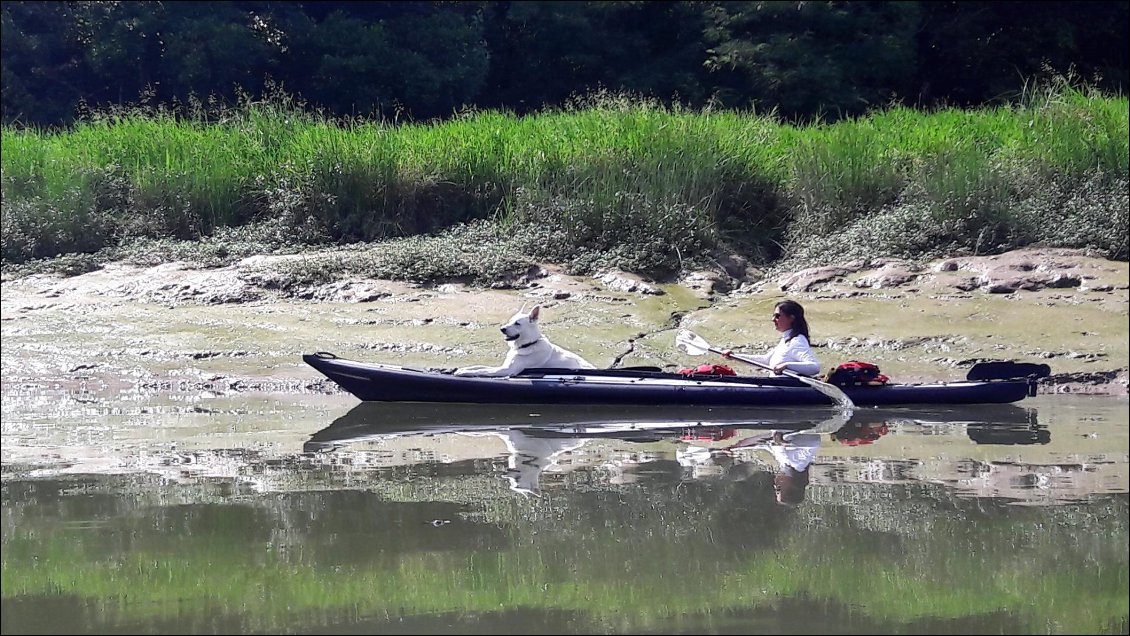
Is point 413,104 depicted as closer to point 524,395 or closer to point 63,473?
point 524,395

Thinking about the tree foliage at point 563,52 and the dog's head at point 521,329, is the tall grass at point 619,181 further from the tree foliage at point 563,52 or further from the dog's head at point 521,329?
the tree foliage at point 563,52

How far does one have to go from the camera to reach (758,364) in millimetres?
9922

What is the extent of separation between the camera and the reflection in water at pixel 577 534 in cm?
474

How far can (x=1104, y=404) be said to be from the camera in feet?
31.3

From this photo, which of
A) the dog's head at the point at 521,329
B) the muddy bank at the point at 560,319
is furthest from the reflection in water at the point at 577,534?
the muddy bank at the point at 560,319

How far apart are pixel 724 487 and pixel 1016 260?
21.9 feet

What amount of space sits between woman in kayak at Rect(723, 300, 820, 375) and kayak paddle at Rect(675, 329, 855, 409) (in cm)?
5

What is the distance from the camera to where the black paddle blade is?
9445 millimetres

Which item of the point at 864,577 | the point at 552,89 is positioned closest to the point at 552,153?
the point at 864,577

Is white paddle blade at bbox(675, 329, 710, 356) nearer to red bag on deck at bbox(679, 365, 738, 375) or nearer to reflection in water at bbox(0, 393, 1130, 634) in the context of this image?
red bag on deck at bbox(679, 365, 738, 375)

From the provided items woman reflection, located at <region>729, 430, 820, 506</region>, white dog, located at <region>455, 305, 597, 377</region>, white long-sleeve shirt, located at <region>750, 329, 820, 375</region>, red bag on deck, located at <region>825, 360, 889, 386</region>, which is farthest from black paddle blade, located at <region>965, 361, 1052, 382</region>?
white dog, located at <region>455, 305, 597, 377</region>

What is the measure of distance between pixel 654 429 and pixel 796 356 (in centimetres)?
139

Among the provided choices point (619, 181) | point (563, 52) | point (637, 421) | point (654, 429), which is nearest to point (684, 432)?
point (654, 429)

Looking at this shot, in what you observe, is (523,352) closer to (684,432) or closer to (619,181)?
(684,432)
